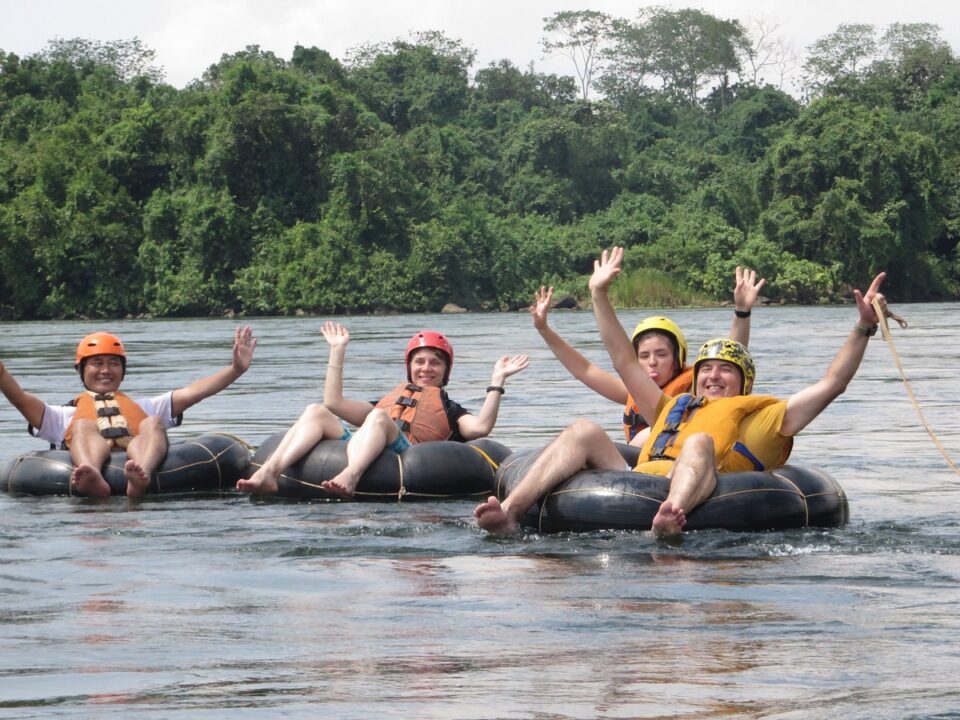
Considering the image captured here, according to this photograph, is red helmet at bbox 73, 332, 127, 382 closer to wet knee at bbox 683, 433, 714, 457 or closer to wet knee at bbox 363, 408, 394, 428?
wet knee at bbox 363, 408, 394, 428

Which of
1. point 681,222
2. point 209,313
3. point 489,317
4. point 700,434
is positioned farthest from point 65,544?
point 681,222

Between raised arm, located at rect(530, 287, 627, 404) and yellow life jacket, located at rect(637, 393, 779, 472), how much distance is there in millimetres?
525

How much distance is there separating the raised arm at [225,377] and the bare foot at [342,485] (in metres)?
0.92

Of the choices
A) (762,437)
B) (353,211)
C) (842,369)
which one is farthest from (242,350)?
(353,211)

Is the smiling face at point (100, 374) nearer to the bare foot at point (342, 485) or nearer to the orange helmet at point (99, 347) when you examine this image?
the orange helmet at point (99, 347)

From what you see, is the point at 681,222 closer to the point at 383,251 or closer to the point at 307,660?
the point at 383,251

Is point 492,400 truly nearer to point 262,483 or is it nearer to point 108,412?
point 262,483

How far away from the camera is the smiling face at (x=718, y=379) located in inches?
336

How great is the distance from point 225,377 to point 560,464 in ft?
9.65

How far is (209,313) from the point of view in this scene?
197ft

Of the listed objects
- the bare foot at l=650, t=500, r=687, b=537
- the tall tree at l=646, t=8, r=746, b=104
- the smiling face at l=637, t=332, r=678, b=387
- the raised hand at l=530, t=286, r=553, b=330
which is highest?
the tall tree at l=646, t=8, r=746, b=104

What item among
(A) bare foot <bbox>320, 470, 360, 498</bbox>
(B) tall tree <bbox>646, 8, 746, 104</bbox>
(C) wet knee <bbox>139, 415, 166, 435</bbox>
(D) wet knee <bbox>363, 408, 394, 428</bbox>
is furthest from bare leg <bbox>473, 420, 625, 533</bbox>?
(B) tall tree <bbox>646, 8, 746, 104</bbox>

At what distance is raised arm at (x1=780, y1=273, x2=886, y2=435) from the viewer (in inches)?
306

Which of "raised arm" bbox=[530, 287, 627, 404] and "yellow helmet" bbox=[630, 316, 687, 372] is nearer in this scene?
"raised arm" bbox=[530, 287, 627, 404]
